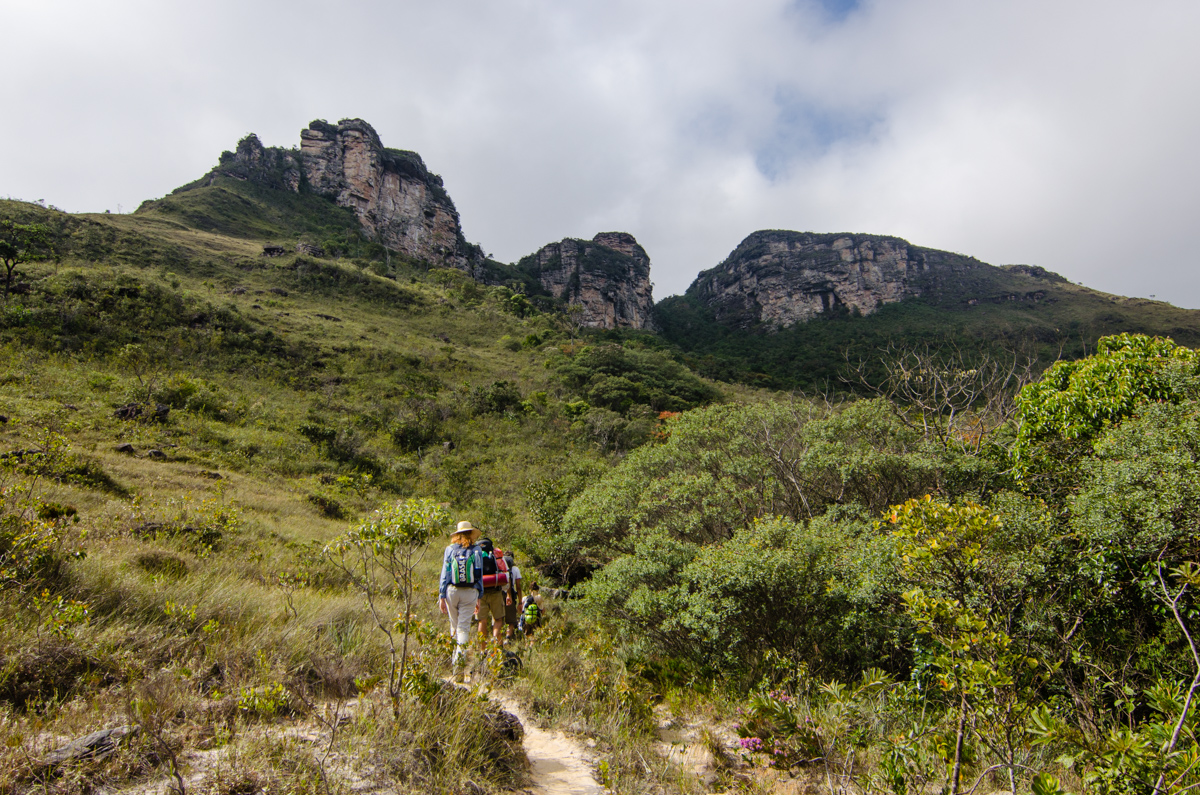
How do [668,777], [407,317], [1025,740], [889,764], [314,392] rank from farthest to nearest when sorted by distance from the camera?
1. [407,317]
2. [314,392]
3. [1025,740]
4. [668,777]
5. [889,764]

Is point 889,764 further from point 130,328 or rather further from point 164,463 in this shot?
point 130,328

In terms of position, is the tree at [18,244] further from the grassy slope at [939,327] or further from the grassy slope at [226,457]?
the grassy slope at [939,327]

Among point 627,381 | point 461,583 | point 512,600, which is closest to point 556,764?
point 461,583

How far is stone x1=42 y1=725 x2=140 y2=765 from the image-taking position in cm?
199

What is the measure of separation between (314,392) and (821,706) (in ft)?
73.8

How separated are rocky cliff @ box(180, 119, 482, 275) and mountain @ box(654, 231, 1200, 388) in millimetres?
42117

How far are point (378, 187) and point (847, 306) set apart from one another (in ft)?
255

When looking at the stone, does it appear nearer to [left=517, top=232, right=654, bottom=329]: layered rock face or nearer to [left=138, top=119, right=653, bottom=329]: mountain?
[left=138, top=119, right=653, bottom=329]: mountain

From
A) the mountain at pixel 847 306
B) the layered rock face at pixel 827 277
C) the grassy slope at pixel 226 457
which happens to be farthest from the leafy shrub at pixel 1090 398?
the layered rock face at pixel 827 277

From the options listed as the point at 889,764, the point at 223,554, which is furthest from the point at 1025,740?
the point at 223,554

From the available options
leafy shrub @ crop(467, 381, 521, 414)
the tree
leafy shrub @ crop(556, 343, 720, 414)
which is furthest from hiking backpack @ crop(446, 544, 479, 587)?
the tree

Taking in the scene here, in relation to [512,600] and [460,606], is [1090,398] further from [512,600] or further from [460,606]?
[460,606]

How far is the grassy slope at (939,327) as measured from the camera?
46.8 m

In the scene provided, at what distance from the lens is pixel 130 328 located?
1967 cm
